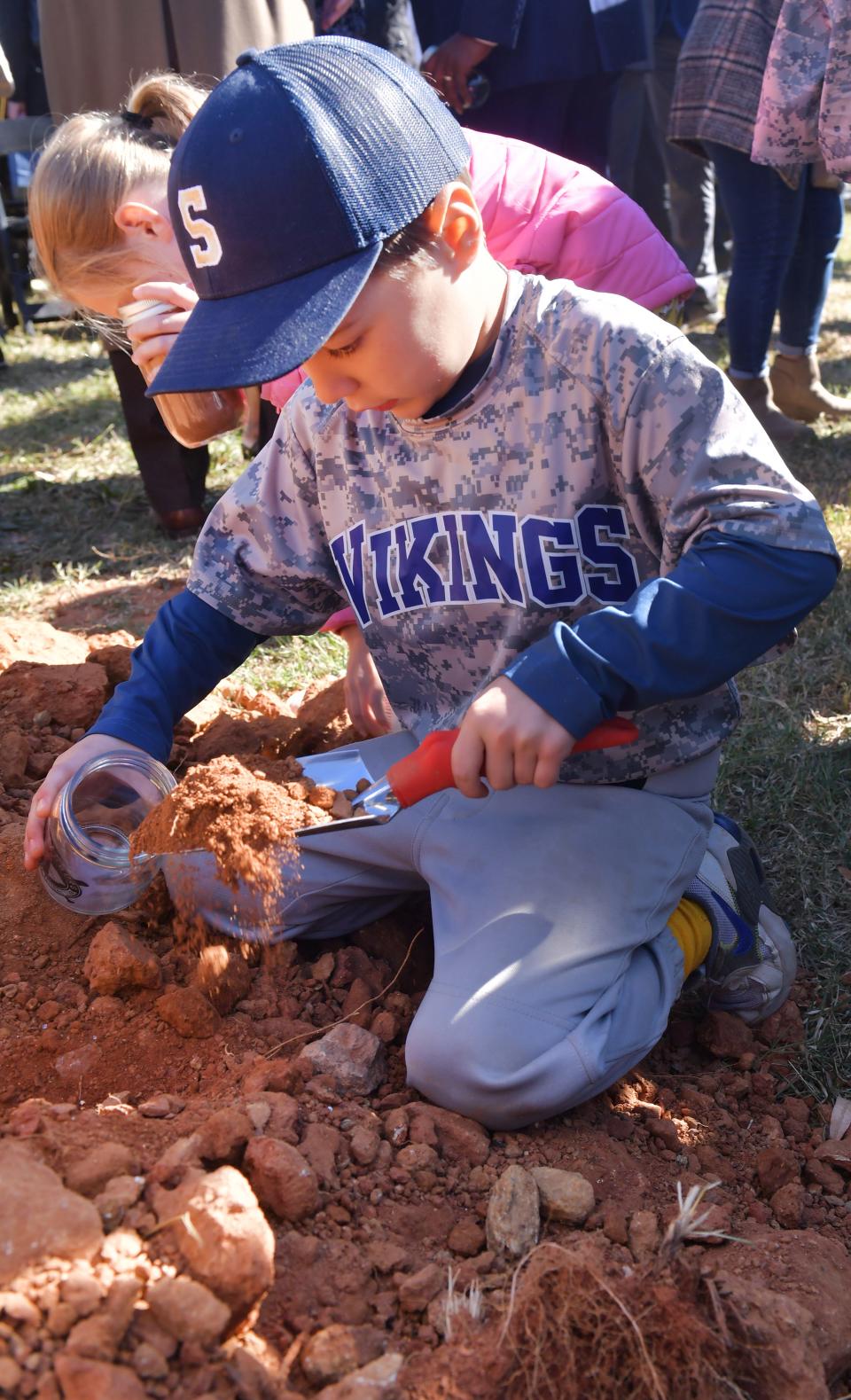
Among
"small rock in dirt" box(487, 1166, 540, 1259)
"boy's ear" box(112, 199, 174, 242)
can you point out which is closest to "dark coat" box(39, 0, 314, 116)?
"boy's ear" box(112, 199, 174, 242)

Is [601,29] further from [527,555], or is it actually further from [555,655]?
[555,655]

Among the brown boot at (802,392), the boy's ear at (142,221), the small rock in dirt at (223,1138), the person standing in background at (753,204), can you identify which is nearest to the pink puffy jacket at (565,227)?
the boy's ear at (142,221)

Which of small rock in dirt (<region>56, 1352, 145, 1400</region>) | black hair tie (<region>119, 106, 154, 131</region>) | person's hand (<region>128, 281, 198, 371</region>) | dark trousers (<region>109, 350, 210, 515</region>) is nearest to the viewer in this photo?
small rock in dirt (<region>56, 1352, 145, 1400</region>)

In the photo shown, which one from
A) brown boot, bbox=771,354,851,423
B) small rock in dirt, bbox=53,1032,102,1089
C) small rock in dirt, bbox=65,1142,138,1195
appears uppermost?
small rock in dirt, bbox=65,1142,138,1195

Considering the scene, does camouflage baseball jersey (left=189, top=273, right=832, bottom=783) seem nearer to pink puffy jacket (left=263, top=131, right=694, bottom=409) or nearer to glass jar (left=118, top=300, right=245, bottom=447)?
pink puffy jacket (left=263, top=131, right=694, bottom=409)

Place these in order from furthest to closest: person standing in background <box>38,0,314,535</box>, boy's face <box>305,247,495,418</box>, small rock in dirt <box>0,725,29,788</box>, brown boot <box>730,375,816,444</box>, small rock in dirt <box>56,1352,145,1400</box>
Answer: brown boot <box>730,375,816,444</box> → person standing in background <box>38,0,314,535</box> → small rock in dirt <box>0,725,29,788</box> → boy's face <box>305,247,495,418</box> → small rock in dirt <box>56,1352,145,1400</box>

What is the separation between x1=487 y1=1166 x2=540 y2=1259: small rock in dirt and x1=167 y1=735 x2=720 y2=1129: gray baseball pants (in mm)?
155

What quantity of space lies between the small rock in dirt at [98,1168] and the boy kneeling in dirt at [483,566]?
0.43 meters

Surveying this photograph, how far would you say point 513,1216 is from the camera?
144 centimetres

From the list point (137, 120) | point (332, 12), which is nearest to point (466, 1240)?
point (137, 120)

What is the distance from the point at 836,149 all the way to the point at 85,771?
8.20 feet

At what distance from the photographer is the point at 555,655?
5.07ft

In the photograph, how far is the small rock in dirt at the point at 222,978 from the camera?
1.81m

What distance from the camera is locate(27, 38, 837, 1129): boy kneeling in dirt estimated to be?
1.50 metres
